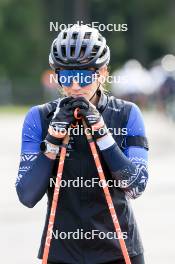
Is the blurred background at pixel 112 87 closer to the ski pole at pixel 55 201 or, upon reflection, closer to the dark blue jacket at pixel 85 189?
the dark blue jacket at pixel 85 189

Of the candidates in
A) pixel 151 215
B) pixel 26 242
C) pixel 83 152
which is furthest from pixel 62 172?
pixel 151 215

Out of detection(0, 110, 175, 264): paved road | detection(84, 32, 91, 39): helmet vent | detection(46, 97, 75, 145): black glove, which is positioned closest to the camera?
detection(46, 97, 75, 145): black glove

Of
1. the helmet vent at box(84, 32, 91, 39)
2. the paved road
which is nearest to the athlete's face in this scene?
the helmet vent at box(84, 32, 91, 39)

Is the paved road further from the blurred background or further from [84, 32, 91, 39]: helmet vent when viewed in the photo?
[84, 32, 91, 39]: helmet vent

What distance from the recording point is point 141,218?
12492 mm

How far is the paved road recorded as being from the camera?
10289mm

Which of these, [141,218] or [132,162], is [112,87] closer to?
[141,218]

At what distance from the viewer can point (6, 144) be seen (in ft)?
87.6

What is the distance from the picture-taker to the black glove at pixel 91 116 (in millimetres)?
4605

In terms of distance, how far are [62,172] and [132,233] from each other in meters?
0.43

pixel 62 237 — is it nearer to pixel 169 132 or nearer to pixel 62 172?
pixel 62 172

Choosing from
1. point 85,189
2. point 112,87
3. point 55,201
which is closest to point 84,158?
point 85,189

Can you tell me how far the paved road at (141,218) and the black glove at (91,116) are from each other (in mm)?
4992

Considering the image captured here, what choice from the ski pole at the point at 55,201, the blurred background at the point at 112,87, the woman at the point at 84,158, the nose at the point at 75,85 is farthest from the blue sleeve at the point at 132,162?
the blurred background at the point at 112,87
